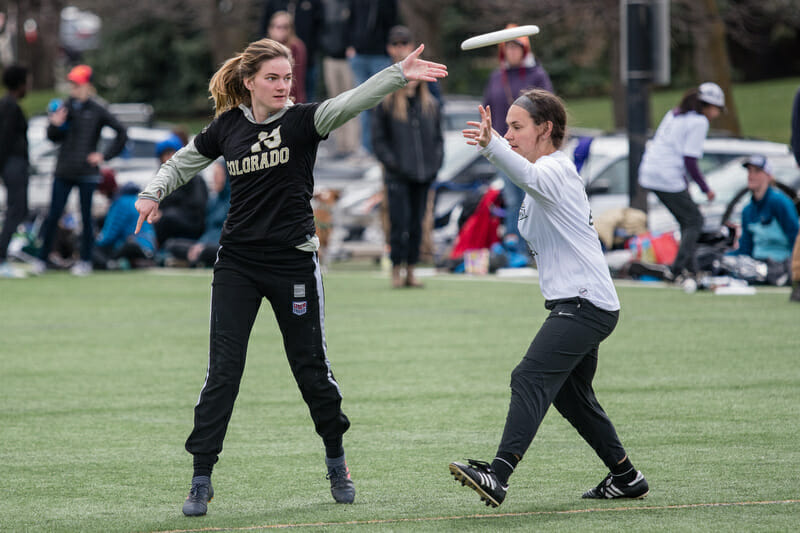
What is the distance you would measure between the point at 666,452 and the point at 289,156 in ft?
7.48

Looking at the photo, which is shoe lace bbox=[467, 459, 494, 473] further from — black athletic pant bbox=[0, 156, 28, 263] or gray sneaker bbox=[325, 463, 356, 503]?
black athletic pant bbox=[0, 156, 28, 263]

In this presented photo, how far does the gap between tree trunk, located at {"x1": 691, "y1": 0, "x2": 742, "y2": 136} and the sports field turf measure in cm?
1640

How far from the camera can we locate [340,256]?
57.4ft

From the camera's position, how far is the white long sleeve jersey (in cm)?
500

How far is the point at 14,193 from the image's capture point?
15070 millimetres

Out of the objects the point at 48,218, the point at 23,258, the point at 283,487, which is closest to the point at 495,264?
the point at 48,218

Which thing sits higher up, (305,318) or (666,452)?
(305,318)

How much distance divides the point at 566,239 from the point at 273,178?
46.9 inches

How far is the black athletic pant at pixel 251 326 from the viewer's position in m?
5.15

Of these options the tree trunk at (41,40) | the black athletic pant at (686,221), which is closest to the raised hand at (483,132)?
the black athletic pant at (686,221)

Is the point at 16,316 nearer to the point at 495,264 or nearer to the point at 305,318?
the point at 495,264

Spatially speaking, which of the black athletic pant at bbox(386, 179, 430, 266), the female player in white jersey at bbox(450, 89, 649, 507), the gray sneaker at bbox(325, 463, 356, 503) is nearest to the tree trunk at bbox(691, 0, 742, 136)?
the black athletic pant at bbox(386, 179, 430, 266)

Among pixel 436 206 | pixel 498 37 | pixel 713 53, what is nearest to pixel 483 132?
pixel 498 37

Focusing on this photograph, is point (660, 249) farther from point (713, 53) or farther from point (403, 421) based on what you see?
point (713, 53)
